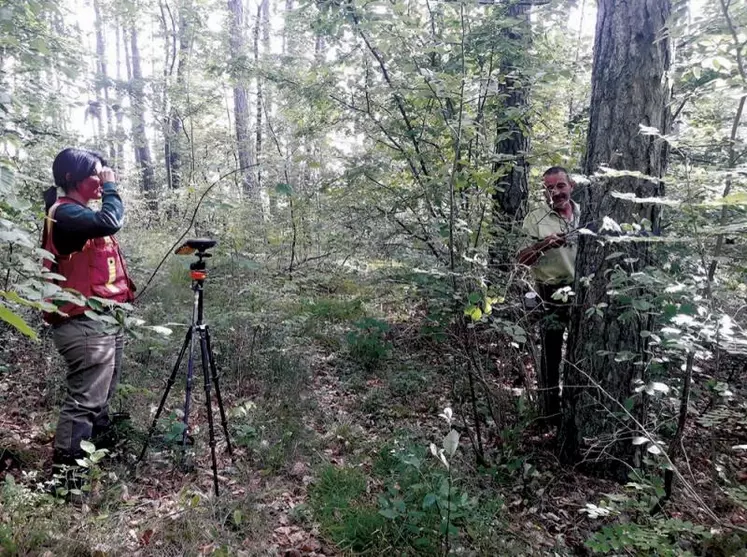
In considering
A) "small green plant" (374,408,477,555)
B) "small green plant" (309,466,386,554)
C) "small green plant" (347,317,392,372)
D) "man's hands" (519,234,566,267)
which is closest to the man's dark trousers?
"man's hands" (519,234,566,267)

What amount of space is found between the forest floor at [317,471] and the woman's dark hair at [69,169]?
1.28 metres

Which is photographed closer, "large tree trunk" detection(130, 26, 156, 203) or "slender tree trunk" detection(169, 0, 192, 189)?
"large tree trunk" detection(130, 26, 156, 203)

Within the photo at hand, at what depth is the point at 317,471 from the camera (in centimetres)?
337

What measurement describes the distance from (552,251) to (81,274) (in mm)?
3458

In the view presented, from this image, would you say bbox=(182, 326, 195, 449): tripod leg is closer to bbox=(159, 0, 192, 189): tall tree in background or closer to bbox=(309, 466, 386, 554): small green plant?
bbox=(309, 466, 386, 554): small green plant

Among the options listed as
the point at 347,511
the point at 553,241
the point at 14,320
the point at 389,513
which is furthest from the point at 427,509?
the point at 14,320

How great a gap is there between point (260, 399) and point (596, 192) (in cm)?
328

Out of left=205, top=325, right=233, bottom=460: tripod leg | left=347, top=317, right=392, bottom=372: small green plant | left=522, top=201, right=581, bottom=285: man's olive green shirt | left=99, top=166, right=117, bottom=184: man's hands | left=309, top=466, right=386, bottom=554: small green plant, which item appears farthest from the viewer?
left=347, top=317, right=392, bottom=372: small green plant

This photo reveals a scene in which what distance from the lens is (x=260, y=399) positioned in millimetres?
4316

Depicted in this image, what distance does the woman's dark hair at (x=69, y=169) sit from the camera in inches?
117

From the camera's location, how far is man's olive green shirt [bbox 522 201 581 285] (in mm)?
3846

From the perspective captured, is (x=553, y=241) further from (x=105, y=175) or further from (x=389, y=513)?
(x=105, y=175)

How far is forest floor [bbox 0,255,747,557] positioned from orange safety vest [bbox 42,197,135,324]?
0.73 meters

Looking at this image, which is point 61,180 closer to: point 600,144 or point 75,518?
point 75,518
